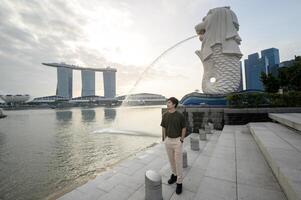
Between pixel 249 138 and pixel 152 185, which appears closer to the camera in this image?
pixel 152 185

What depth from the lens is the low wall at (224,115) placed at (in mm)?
10625

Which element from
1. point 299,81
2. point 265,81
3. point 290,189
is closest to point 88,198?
point 290,189

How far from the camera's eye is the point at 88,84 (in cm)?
17850

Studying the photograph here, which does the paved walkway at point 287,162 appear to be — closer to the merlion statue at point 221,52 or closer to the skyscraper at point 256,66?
the merlion statue at point 221,52

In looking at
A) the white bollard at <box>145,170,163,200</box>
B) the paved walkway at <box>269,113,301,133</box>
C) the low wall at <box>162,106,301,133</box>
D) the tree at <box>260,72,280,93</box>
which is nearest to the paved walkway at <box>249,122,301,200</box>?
the paved walkway at <box>269,113,301,133</box>

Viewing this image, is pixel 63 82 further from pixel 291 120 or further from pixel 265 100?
pixel 291 120

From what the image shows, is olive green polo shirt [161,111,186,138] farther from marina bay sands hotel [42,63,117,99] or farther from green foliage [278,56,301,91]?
marina bay sands hotel [42,63,117,99]

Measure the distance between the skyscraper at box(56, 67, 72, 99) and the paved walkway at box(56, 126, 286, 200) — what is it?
177m

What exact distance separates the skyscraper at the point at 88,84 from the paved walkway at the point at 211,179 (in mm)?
180624

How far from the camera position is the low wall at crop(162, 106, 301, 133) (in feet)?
34.9

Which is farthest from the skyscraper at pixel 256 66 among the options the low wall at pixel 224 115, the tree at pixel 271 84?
the low wall at pixel 224 115

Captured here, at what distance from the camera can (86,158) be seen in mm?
9891

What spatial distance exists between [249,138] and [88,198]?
6.56 metres

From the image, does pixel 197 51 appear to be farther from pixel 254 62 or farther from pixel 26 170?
pixel 254 62
